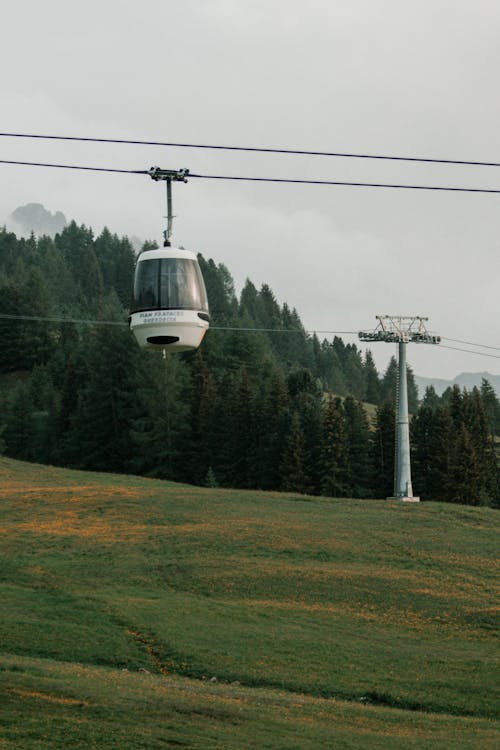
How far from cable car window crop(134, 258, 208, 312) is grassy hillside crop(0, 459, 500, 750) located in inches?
428

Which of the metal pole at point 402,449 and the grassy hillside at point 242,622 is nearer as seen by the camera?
the grassy hillside at point 242,622

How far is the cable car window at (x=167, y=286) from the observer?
24933 mm

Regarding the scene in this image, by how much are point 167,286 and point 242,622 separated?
24.7 metres

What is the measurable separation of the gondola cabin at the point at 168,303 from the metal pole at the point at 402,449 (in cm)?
6518

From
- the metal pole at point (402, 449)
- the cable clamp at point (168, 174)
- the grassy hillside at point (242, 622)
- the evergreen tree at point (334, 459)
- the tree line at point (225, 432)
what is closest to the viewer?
the cable clamp at point (168, 174)

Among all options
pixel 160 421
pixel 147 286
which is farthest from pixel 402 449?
pixel 147 286

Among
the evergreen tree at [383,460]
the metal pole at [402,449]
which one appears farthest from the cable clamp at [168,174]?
the evergreen tree at [383,460]

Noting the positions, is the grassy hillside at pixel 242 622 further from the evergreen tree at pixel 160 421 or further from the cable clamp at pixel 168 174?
the evergreen tree at pixel 160 421

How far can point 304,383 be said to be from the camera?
169750mm

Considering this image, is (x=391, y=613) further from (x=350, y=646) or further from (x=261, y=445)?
(x=261, y=445)

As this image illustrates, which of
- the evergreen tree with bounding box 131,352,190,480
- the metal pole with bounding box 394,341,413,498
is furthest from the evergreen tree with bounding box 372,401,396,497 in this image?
the metal pole with bounding box 394,341,413,498

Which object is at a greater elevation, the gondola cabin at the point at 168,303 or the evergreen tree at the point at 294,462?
the gondola cabin at the point at 168,303

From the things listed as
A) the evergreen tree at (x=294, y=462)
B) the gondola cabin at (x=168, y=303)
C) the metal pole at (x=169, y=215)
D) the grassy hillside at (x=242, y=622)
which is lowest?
the grassy hillside at (x=242, y=622)

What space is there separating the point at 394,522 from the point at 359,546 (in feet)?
29.3
